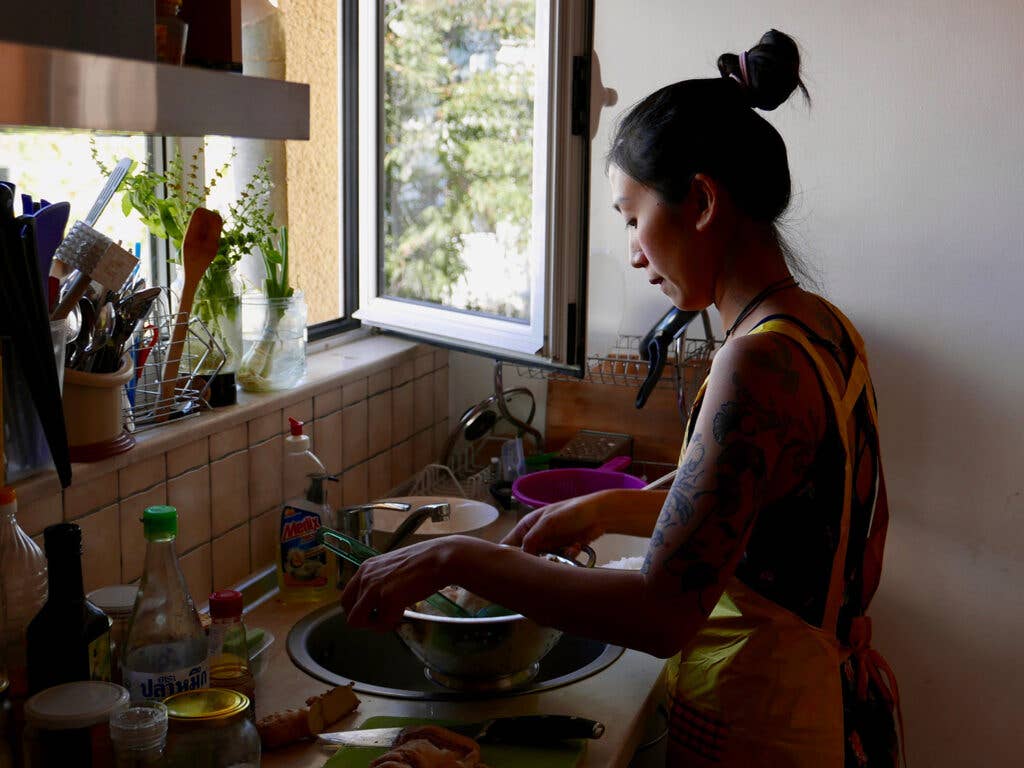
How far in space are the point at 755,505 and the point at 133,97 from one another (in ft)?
2.25

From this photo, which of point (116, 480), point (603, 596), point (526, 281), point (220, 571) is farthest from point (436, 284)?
point (603, 596)

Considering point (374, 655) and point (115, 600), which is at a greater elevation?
point (115, 600)

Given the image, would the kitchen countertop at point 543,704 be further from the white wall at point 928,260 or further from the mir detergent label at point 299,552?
the white wall at point 928,260

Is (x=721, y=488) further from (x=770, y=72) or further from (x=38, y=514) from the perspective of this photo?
(x=38, y=514)

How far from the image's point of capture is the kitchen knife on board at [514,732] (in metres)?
1.19

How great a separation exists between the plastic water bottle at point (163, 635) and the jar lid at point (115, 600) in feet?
0.17

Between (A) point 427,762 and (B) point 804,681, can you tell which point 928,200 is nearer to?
(B) point 804,681

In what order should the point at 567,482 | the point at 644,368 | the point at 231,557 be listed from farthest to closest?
the point at 644,368, the point at 567,482, the point at 231,557

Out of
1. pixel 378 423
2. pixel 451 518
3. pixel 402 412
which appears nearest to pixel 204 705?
pixel 451 518

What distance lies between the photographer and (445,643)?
131 centimetres

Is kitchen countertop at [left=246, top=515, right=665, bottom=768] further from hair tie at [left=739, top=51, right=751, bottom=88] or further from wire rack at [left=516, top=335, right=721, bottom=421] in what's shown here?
wire rack at [left=516, top=335, right=721, bottom=421]

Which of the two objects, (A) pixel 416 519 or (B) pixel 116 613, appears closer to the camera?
(B) pixel 116 613

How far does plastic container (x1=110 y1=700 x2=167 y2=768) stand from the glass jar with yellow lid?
0.04m

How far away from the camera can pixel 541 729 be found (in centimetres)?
119
